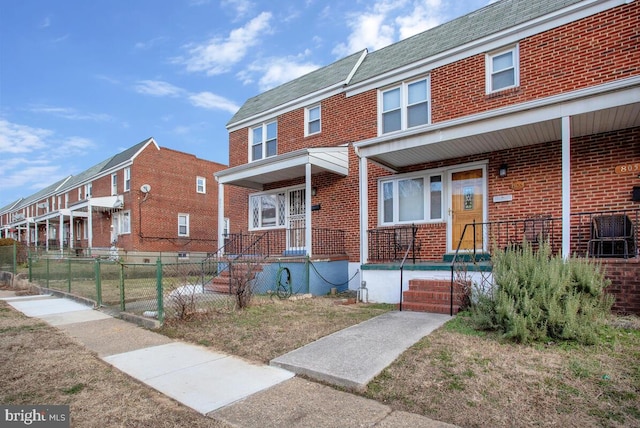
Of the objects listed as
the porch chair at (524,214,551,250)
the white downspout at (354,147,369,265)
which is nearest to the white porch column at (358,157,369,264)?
the white downspout at (354,147,369,265)

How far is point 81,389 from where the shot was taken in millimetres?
4102

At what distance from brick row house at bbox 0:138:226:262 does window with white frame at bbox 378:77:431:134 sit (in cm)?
1529

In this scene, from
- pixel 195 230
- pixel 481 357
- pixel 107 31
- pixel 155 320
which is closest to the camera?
pixel 481 357

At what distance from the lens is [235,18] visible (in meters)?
14.0

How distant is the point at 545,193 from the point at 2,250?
21546 mm

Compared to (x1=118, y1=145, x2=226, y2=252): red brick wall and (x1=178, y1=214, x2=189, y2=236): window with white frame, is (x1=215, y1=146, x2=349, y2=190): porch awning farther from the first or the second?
(x1=178, y1=214, x2=189, y2=236): window with white frame

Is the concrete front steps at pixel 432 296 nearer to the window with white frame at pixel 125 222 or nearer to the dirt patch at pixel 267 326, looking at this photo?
the dirt patch at pixel 267 326

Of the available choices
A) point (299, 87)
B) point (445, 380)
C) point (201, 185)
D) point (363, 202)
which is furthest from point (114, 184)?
point (445, 380)

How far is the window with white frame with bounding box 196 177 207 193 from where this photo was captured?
91.0 feet

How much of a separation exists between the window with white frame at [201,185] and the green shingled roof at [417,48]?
13.2m

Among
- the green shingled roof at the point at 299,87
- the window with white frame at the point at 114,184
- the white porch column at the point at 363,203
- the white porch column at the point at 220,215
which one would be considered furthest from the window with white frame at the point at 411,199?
the window with white frame at the point at 114,184

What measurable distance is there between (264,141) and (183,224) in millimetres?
14483

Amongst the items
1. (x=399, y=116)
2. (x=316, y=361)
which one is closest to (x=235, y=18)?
(x=399, y=116)

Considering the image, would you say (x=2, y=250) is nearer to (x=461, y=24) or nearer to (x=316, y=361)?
(x=316, y=361)
